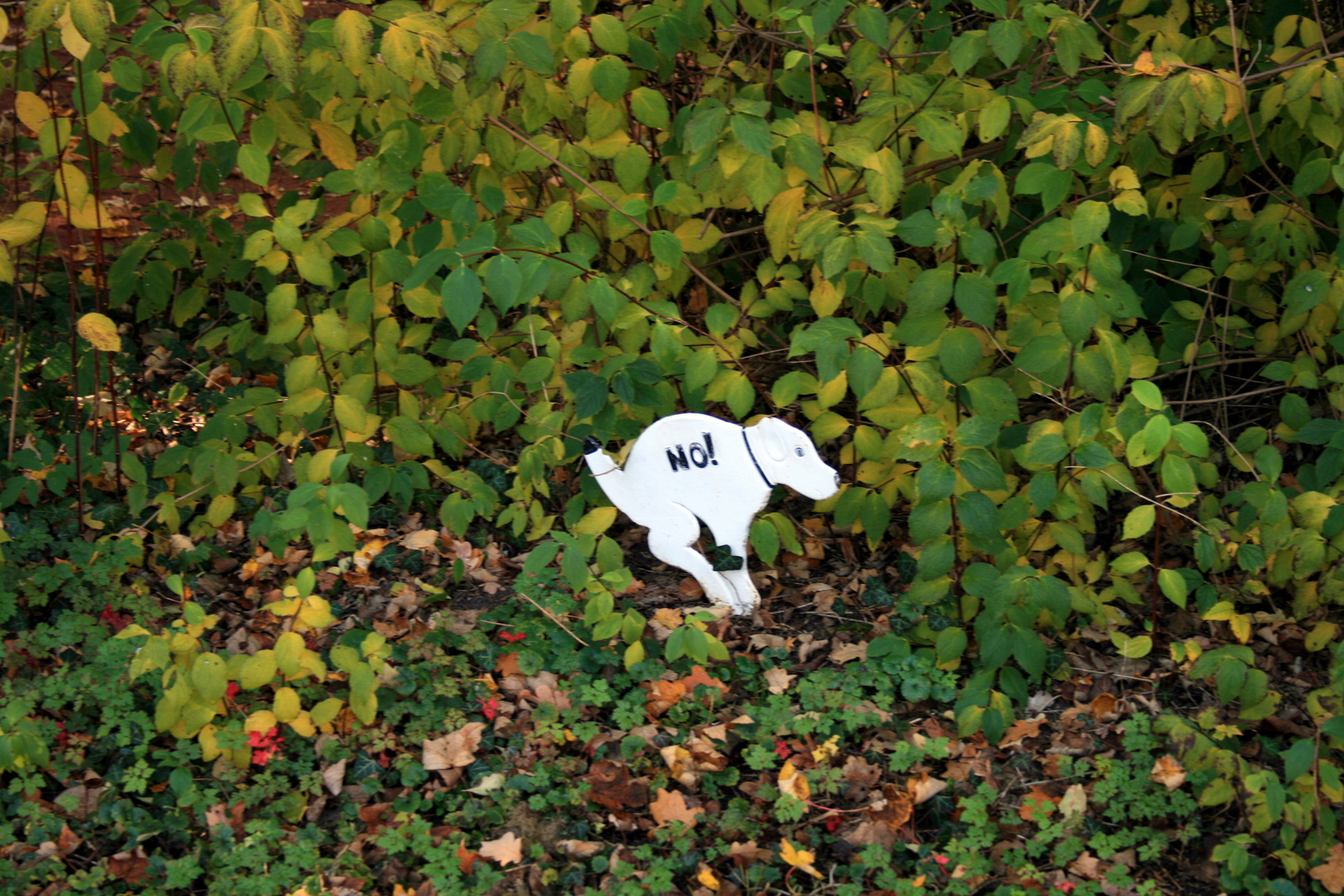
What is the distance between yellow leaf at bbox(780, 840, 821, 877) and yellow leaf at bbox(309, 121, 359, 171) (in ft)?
6.98

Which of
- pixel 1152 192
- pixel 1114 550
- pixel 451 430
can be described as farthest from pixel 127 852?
pixel 1152 192

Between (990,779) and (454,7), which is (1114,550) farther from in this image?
(454,7)

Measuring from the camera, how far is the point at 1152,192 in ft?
10.7

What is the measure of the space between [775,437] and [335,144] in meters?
1.48

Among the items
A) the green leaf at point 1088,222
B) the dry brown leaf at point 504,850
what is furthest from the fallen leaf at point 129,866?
the green leaf at point 1088,222

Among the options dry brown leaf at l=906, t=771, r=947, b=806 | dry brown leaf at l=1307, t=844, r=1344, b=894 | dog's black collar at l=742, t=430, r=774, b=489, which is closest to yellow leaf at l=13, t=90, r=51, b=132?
dog's black collar at l=742, t=430, r=774, b=489

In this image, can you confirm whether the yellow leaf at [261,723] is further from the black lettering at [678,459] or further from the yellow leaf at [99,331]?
the black lettering at [678,459]

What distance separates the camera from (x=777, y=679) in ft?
9.87

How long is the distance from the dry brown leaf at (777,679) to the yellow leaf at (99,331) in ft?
6.55

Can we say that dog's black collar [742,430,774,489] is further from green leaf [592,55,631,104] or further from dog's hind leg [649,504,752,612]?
green leaf [592,55,631,104]

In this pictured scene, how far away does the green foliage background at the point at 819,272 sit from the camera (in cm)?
255

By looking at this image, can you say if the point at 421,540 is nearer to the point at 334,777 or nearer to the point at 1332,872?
the point at 334,777

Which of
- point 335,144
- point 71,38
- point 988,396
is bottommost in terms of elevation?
point 988,396

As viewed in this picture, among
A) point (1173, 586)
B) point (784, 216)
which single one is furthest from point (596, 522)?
point (1173, 586)
